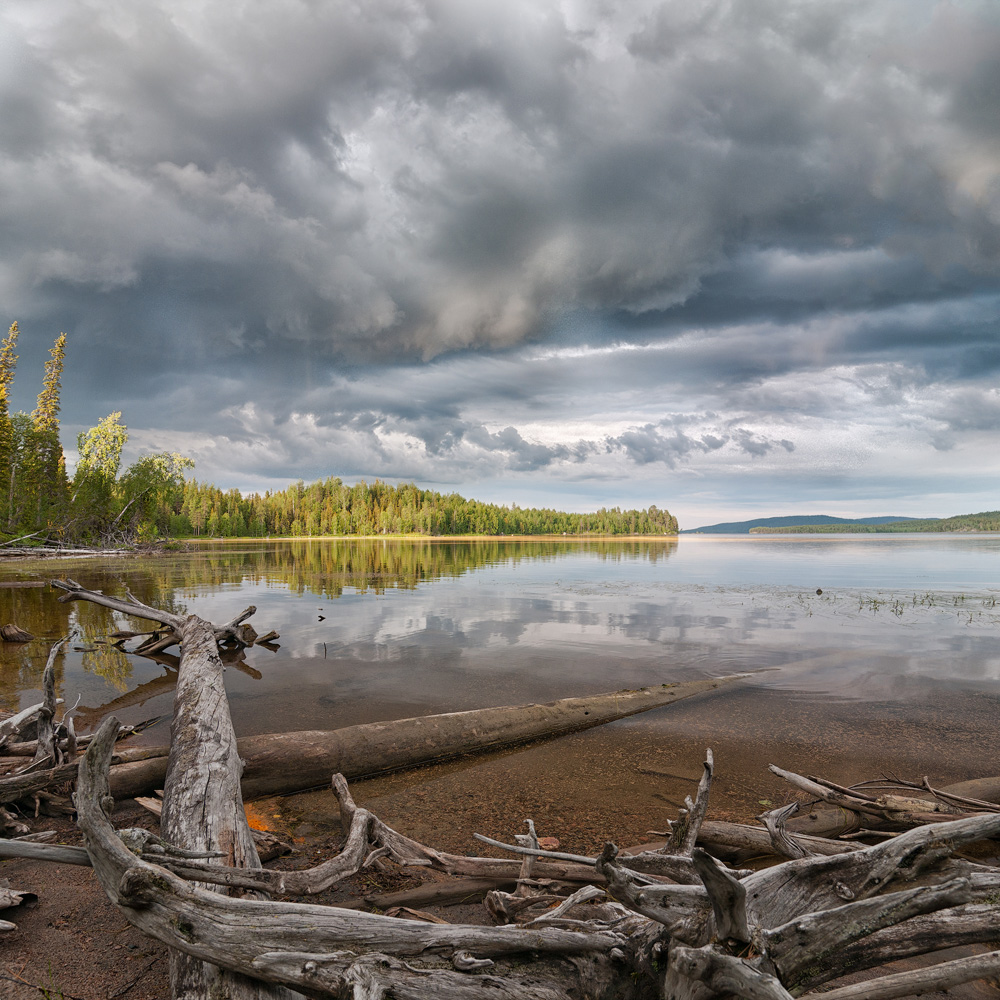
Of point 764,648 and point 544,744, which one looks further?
point 764,648

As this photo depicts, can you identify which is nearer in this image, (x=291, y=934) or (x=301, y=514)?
(x=291, y=934)

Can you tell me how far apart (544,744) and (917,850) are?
645 cm

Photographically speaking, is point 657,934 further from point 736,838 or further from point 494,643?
Answer: point 494,643

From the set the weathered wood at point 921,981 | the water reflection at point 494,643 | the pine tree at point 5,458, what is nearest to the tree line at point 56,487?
the pine tree at point 5,458

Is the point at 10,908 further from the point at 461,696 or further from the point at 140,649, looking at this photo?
the point at 140,649

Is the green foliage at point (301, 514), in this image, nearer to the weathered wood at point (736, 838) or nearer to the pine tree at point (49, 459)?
the pine tree at point (49, 459)

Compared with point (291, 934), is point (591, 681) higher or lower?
lower

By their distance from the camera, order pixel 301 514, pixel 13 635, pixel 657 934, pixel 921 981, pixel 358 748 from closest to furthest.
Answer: pixel 921 981 < pixel 657 934 < pixel 358 748 < pixel 13 635 < pixel 301 514

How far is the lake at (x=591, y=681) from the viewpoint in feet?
22.6

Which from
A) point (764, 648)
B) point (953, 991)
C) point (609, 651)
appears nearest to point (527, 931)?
point (953, 991)

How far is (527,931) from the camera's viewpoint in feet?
8.82

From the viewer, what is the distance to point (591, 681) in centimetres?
1224

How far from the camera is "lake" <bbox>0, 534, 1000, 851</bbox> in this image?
6875mm

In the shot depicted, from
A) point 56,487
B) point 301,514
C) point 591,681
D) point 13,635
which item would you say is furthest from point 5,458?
point 301,514
